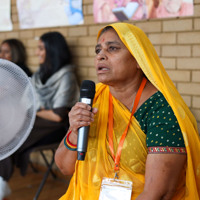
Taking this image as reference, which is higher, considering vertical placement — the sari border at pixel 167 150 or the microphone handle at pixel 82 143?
the microphone handle at pixel 82 143

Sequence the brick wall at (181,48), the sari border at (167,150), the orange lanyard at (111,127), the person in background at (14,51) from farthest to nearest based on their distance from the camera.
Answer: the person in background at (14,51), the brick wall at (181,48), the orange lanyard at (111,127), the sari border at (167,150)

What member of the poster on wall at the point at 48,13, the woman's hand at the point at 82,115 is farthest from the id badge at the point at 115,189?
the poster on wall at the point at 48,13

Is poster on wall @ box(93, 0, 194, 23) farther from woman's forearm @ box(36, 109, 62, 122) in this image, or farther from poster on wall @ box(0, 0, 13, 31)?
poster on wall @ box(0, 0, 13, 31)

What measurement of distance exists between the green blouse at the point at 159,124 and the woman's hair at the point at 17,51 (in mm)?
2919

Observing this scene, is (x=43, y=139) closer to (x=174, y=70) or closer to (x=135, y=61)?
(x=174, y=70)

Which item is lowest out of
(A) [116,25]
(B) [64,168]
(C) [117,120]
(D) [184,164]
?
(B) [64,168]

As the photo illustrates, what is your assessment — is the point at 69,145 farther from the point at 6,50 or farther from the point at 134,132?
the point at 6,50

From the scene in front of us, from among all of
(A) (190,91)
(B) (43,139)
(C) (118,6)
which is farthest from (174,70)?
(B) (43,139)

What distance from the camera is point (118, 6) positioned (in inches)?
126

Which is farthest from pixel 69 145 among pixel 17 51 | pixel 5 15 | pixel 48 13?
pixel 5 15

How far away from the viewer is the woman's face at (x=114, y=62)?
5.54 feet

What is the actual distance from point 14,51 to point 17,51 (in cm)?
4

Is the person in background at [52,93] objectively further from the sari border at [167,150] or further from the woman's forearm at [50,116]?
the sari border at [167,150]

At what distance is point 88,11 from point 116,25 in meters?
1.93
